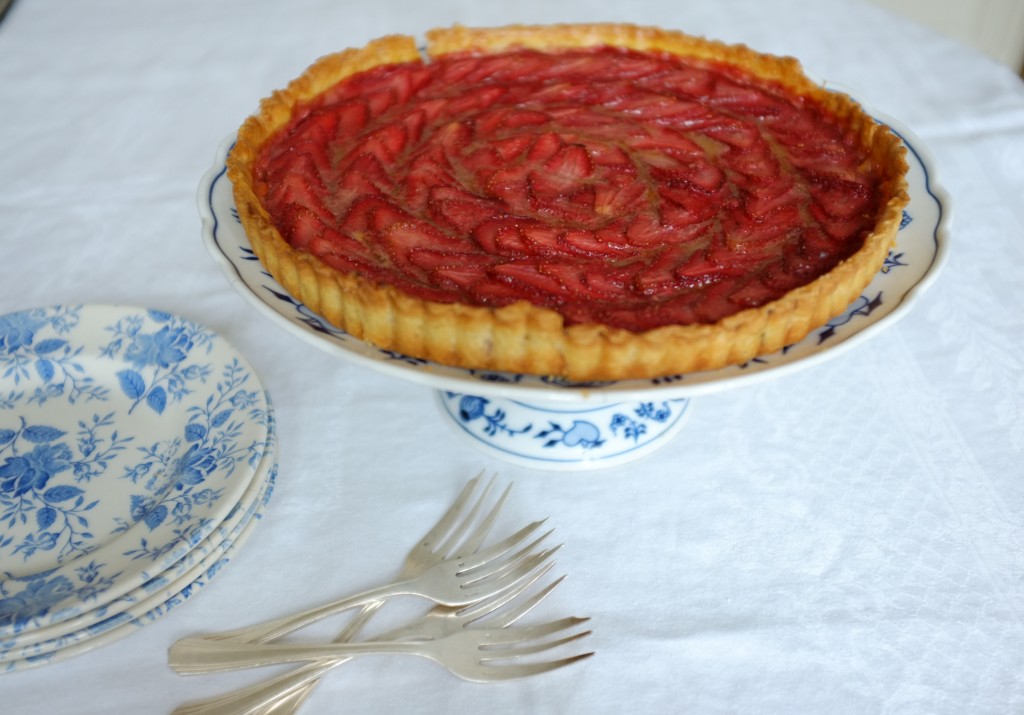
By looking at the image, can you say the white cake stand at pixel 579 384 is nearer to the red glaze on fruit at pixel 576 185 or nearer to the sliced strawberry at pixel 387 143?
the red glaze on fruit at pixel 576 185

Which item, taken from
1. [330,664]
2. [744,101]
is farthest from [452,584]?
[744,101]

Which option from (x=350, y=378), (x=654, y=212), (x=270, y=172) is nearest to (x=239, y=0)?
(x=270, y=172)

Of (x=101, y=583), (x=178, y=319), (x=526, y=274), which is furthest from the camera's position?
(x=178, y=319)

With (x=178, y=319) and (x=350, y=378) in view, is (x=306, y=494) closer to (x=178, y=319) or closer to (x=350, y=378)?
(x=350, y=378)

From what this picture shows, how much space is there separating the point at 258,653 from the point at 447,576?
27cm

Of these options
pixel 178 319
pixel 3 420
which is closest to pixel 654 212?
pixel 178 319

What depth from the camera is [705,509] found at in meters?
1.51

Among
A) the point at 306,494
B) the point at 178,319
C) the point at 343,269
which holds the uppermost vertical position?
the point at 343,269

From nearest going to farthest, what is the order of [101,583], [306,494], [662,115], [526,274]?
[101,583]
[526,274]
[306,494]
[662,115]

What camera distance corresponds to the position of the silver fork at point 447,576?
130cm

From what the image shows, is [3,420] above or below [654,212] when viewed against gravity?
below

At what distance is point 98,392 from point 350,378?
43 centimetres

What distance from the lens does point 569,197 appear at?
1621 millimetres

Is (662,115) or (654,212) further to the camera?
(662,115)
